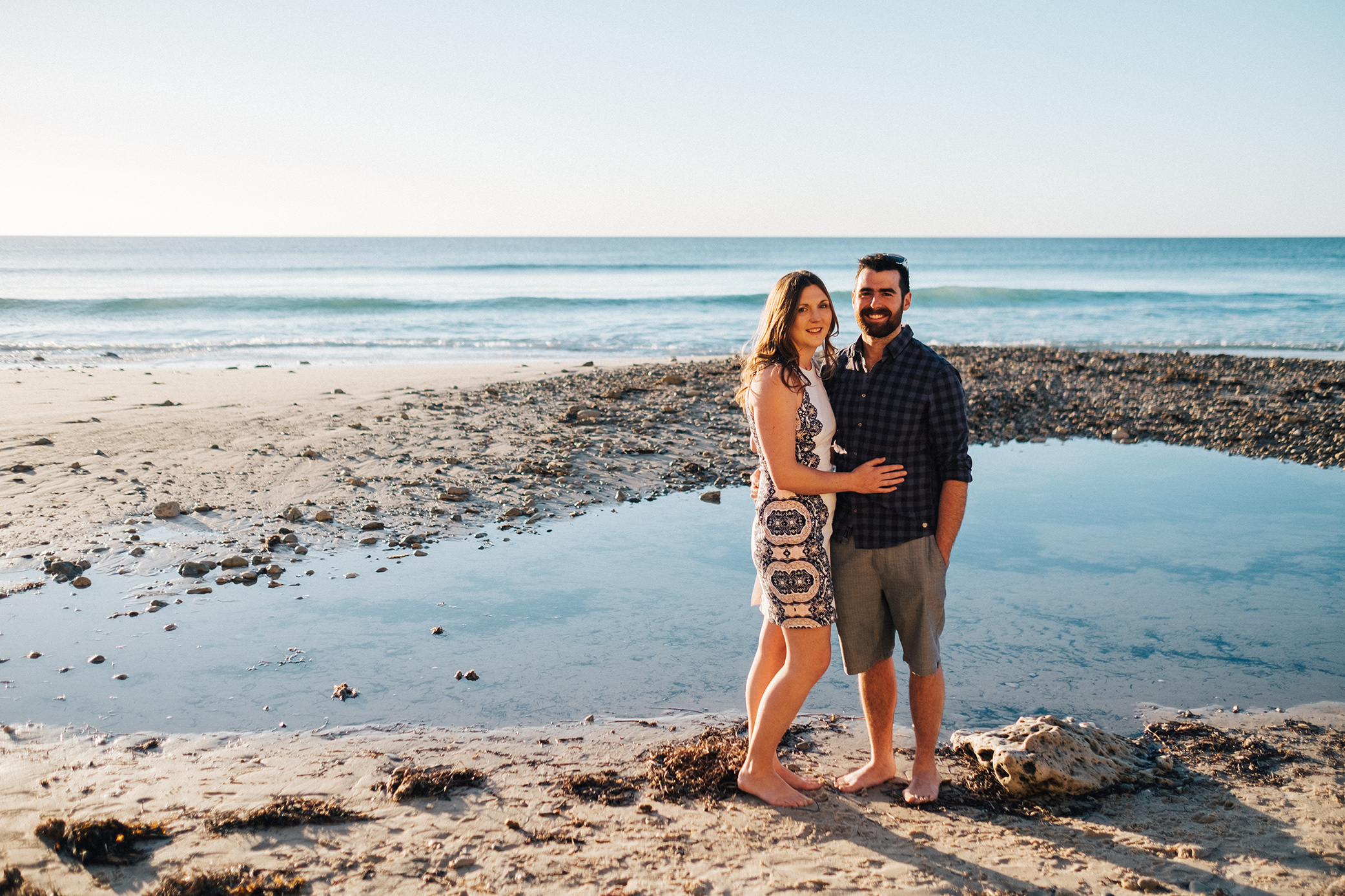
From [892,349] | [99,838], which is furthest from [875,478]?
[99,838]

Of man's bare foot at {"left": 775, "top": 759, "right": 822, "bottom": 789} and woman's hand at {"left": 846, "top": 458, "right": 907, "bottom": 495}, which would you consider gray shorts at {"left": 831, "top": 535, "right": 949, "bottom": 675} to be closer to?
woman's hand at {"left": 846, "top": 458, "right": 907, "bottom": 495}

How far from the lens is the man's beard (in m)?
3.49

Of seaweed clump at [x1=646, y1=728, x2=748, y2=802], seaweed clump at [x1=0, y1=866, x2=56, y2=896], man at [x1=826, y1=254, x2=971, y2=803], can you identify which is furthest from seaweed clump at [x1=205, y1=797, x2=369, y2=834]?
man at [x1=826, y1=254, x2=971, y2=803]

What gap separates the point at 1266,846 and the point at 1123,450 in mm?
7722

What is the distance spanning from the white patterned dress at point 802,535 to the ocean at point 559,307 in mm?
17113

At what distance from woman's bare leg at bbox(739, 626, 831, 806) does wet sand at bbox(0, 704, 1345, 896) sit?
8cm

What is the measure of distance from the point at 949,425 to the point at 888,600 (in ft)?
2.49

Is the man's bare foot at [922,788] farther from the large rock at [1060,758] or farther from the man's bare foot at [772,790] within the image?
the man's bare foot at [772,790]

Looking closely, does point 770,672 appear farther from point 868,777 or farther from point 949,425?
point 949,425

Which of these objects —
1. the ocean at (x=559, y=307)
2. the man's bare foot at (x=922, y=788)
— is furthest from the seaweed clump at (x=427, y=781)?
the ocean at (x=559, y=307)

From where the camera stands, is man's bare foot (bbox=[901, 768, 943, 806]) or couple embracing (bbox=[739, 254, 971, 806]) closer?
couple embracing (bbox=[739, 254, 971, 806])

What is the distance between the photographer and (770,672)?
148 inches

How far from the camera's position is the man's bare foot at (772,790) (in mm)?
3557

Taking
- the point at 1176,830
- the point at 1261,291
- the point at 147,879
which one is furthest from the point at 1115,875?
the point at 1261,291
